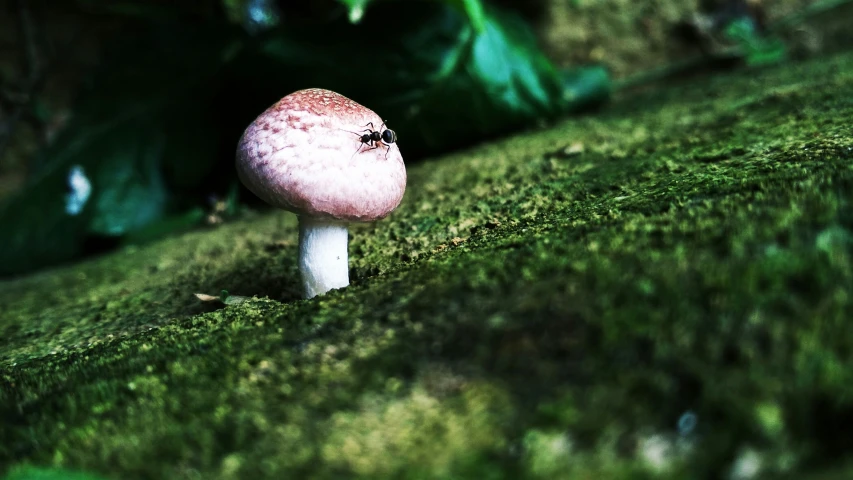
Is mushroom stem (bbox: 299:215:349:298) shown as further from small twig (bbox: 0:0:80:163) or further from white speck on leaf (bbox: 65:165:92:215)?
small twig (bbox: 0:0:80:163)

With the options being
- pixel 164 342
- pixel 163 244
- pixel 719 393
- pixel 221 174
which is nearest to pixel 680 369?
pixel 719 393

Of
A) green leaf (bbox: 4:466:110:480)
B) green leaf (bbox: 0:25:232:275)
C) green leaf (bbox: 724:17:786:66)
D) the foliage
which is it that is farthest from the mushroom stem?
green leaf (bbox: 724:17:786:66)

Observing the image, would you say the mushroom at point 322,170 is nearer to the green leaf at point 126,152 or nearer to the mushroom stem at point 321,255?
the mushroom stem at point 321,255

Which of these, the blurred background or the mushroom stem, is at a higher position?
the blurred background

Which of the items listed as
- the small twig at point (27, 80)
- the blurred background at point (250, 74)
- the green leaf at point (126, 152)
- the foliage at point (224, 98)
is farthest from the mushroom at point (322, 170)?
the small twig at point (27, 80)

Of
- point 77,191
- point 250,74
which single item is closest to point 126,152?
point 77,191

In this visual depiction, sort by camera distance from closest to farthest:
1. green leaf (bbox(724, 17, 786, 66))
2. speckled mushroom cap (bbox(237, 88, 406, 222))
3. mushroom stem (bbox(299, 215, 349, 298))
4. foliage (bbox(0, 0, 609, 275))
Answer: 1. speckled mushroom cap (bbox(237, 88, 406, 222))
2. mushroom stem (bbox(299, 215, 349, 298))
3. foliage (bbox(0, 0, 609, 275))
4. green leaf (bbox(724, 17, 786, 66))

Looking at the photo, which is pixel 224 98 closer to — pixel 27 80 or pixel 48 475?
pixel 27 80
